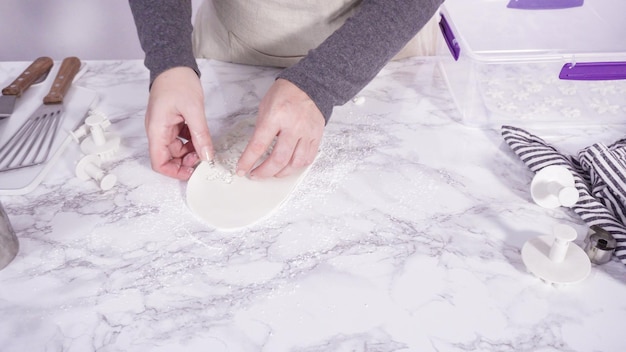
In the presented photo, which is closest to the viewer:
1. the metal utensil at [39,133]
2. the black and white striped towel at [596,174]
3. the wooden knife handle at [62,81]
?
the black and white striped towel at [596,174]

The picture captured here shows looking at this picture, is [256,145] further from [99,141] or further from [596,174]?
[596,174]

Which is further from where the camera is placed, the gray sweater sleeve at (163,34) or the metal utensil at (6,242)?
the gray sweater sleeve at (163,34)

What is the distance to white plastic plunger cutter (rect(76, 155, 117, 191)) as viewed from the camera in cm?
77

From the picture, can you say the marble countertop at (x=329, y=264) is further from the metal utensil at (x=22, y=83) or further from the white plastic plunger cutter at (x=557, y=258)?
the metal utensil at (x=22, y=83)

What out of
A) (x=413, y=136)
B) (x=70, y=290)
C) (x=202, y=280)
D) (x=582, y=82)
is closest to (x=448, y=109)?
(x=413, y=136)

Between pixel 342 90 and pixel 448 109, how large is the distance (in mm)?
238

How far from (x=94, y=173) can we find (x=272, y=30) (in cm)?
38

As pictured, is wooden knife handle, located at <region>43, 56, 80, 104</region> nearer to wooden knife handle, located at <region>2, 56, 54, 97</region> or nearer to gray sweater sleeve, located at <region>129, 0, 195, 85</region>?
wooden knife handle, located at <region>2, 56, 54, 97</region>

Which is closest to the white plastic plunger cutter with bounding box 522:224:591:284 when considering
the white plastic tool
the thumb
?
the thumb

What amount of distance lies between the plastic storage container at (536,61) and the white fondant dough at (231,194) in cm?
33

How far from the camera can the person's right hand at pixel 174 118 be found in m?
0.75

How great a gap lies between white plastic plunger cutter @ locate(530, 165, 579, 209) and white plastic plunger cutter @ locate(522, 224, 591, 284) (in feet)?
0.24

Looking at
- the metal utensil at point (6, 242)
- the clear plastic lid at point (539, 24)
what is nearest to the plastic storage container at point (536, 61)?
the clear plastic lid at point (539, 24)

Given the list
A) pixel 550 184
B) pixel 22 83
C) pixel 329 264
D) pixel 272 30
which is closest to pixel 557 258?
pixel 550 184
